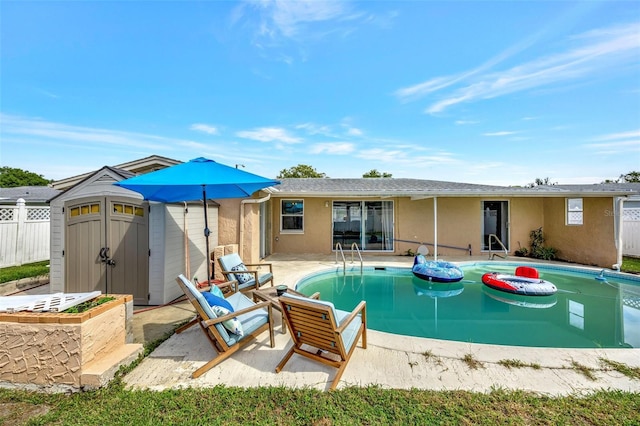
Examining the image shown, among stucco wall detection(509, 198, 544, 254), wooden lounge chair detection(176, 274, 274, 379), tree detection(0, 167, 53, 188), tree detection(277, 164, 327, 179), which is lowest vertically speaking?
wooden lounge chair detection(176, 274, 274, 379)

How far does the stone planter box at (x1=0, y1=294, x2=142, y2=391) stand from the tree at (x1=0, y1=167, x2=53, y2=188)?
52402 mm

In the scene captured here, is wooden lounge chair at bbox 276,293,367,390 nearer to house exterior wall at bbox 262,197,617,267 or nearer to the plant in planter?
the plant in planter

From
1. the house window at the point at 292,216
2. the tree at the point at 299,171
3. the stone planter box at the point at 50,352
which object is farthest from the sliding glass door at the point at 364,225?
the tree at the point at 299,171

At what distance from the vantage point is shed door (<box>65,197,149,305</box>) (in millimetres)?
5664

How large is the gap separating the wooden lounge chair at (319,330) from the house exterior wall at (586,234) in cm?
1184

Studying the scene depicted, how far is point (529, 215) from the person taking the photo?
12336 mm

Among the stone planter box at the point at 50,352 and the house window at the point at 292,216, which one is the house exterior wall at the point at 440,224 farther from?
the stone planter box at the point at 50,352

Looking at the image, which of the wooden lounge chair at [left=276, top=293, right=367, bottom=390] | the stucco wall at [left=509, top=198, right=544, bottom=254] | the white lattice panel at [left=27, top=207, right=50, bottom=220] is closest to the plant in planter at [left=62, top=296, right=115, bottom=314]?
the wooden lounge chair at [left=276, top=293, right=367, bottom=390]

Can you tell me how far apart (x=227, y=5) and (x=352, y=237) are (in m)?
9.93

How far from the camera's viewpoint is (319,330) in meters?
3.17

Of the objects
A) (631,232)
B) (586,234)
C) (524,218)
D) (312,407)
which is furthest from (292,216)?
(631,232)

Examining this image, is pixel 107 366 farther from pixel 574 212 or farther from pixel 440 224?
pixel 574 212

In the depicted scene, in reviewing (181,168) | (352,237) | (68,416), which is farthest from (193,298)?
(352,237)

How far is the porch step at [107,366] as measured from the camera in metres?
2.92
